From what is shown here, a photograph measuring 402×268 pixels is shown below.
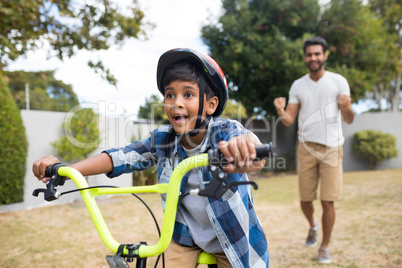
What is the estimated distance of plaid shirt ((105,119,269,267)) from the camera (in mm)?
2012

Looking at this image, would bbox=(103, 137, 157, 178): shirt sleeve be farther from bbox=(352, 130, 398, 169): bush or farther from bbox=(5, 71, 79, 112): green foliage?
bbox=(5, 71, 79, 112): green foliage

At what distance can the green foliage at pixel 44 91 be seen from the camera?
3326cm

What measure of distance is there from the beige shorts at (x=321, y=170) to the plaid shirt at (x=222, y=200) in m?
2.34

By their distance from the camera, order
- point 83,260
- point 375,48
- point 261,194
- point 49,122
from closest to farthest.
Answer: point 83,260, point 49,122, point 261,194, point 375,48

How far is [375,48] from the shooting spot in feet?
47.6

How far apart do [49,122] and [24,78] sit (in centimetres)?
3044

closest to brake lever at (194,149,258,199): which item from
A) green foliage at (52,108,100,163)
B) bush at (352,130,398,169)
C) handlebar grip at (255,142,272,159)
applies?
handlebar grip at (255,142,272,159)

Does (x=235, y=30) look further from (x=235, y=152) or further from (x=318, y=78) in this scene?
(x=235, y=152)

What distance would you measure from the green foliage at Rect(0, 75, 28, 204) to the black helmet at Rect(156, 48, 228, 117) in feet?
19.6

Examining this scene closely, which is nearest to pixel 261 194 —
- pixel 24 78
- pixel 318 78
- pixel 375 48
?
pixel 318 78

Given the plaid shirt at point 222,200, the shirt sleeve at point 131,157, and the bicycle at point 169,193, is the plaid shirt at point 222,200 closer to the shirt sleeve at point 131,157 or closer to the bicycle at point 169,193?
the shirt sleeve at point 131,157

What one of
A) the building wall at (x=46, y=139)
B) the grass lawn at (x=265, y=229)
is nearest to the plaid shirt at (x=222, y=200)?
the grass lawn at (x=265, y=229)

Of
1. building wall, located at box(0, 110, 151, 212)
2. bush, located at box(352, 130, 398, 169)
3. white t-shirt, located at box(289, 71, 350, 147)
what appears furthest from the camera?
bush, located at box(352, 130, 398, 169)

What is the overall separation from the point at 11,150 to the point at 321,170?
6.08 meters
